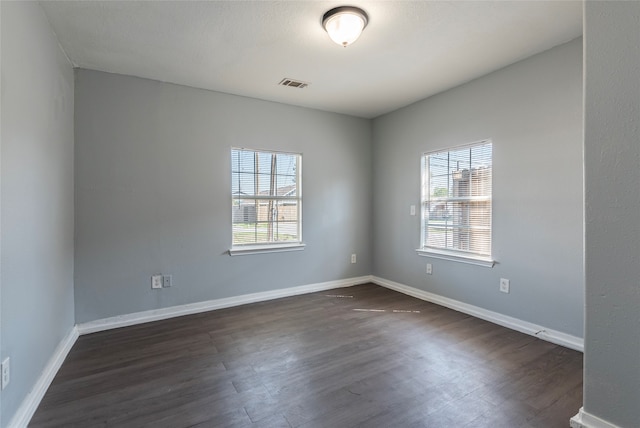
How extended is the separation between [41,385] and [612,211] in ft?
11.0

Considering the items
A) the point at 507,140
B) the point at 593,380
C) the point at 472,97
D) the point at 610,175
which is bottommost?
the point at 593,380

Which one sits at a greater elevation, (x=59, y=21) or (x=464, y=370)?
(x=59, y=21)

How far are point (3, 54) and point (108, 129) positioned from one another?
1556 millimetres

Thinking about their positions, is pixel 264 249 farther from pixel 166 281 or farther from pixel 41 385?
pixel 41 385

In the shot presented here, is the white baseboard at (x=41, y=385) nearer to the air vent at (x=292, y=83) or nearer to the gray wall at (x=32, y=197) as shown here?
the gray wall at (x=32, y=197)

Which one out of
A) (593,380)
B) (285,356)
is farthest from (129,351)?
(593,380)

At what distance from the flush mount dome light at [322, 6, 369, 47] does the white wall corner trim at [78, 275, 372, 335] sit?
9.66ft

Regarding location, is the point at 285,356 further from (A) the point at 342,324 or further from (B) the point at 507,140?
(B) the point at 507,140

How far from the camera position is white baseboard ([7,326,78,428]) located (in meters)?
1.60

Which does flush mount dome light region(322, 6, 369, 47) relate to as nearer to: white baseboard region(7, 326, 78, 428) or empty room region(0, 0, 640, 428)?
empty room region(0, 0, 640, 428)

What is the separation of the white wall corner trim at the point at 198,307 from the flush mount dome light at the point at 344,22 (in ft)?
9.66

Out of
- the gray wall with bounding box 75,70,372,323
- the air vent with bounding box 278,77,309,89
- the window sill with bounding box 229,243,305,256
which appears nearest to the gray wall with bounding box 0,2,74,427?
the gray wall with bounding box 75,70,372,323

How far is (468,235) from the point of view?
341 cm

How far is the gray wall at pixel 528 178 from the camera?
2514 mm
